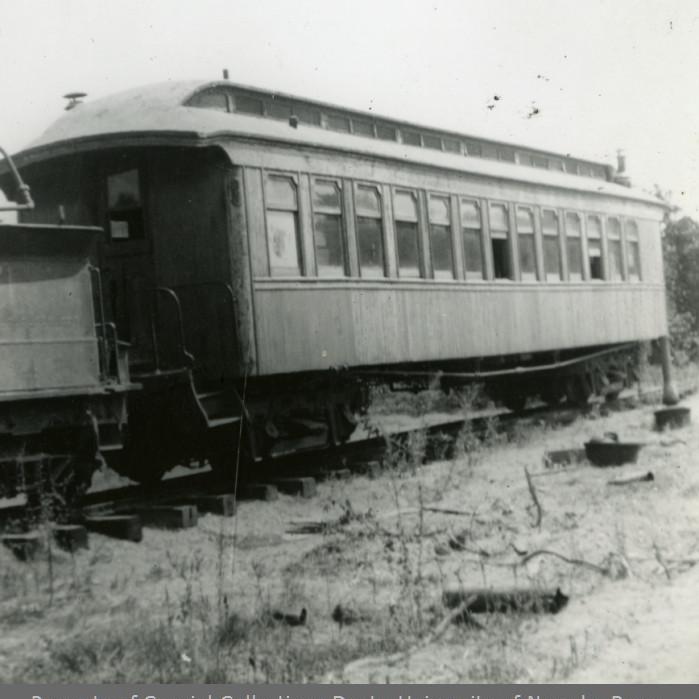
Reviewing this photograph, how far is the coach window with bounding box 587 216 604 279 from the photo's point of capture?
52.7 feet

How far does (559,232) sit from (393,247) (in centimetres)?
463

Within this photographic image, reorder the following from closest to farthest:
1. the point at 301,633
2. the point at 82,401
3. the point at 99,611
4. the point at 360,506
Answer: the point at 301,633, the point at 99,611, the point at 82,401, the point at 360,506

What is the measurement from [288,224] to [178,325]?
144 centimetres

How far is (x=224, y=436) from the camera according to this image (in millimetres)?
9836

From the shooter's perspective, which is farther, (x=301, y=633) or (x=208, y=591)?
(x=208, y=591)

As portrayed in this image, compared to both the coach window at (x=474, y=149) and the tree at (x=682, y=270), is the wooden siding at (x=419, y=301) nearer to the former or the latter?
the coach window at (x=474, y=149)

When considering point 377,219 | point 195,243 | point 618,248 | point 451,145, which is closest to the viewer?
point 195,243

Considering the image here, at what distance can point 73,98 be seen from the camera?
11008mm

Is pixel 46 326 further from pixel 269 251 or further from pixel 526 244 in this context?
pixel 526 244

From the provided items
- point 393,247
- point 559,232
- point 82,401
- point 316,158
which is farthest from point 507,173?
point 82,401

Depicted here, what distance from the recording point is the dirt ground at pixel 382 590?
491 centimetres

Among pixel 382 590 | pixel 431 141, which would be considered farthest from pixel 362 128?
pixel 382 590

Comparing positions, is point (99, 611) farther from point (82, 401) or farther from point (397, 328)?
point (397, 328)

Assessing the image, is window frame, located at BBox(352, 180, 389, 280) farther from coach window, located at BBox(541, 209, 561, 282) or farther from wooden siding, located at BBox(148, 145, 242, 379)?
coach window, located at BBox(541, 209, 561, 282)
